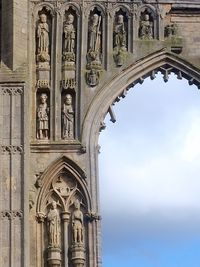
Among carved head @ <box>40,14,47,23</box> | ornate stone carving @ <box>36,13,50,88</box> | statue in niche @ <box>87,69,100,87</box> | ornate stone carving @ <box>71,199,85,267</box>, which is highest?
carved head @ <box>40,14,47,23</box>

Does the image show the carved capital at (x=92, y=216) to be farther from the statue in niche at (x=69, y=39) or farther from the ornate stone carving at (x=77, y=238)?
the statue in niche at (x=69, y=39)

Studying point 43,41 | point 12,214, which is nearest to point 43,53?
point 43,41

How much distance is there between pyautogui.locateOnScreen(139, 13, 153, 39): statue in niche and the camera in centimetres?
1860

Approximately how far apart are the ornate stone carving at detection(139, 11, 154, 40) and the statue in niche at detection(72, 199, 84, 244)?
2.93 m

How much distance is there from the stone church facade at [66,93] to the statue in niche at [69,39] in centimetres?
2

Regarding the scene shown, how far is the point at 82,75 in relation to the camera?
60.1 feet

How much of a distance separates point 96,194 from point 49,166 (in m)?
0.83

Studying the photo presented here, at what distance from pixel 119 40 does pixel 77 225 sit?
308 cm

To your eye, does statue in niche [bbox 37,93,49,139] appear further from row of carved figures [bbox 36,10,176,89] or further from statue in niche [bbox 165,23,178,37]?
statue in niche [bbox 165,23,178,37]

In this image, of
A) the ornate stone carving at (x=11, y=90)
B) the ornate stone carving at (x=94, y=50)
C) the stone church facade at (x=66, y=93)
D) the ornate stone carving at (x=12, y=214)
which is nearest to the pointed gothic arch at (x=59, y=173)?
the stone church facade at (x=66, y=93)

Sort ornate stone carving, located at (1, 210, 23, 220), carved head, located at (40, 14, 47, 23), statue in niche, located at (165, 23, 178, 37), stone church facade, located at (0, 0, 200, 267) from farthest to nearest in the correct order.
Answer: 1. statue in niche, located at (165, 23, 178, 37)
2. carved head, located at (40, 14, 47, 23)
3. stone church facade, located at (0, 0, 200, 267)
4. ornate stone carving, located at (1, 210, 23, 220)

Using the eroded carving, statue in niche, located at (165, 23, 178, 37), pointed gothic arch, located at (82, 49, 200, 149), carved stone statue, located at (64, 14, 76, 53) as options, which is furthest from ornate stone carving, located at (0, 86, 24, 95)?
statue in niche, located at (165, 23, 178, 37)

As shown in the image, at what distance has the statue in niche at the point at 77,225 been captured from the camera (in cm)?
1744

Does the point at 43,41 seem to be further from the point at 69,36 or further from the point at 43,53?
the point at 69,36
